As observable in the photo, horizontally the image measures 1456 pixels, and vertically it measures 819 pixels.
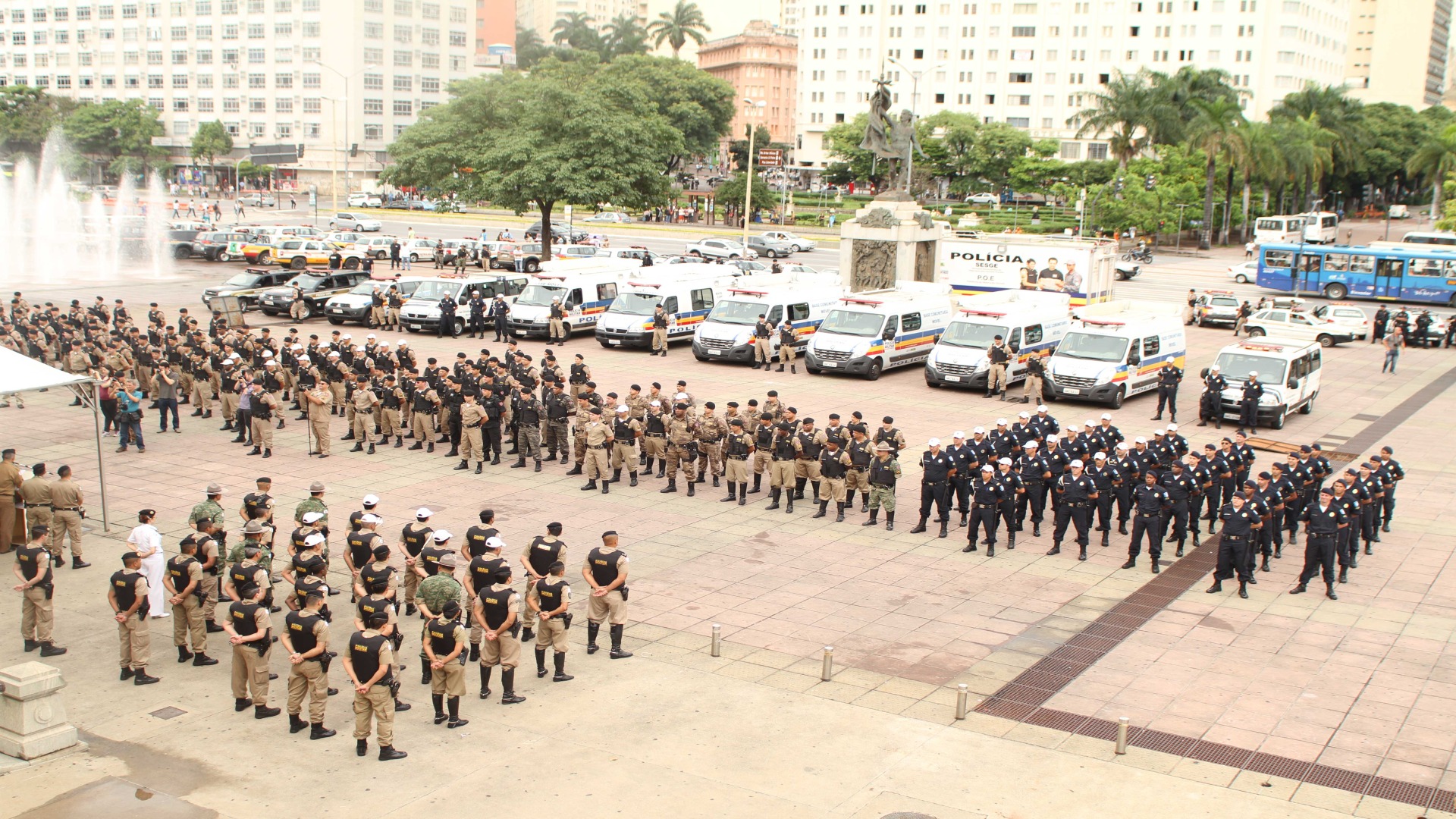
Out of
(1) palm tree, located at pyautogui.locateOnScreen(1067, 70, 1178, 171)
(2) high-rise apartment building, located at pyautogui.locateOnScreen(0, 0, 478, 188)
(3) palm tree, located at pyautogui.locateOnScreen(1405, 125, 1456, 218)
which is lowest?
(3) palm tree, located at pyautogui.locateOnScreen(1405, 125, 1456, 218)

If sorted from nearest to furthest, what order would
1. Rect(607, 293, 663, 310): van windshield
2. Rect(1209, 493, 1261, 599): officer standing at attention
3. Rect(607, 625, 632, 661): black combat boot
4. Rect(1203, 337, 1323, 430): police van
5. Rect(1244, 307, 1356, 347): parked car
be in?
Rect(607, 625, 632, 661): black combat boot
Rect(1209, 493, 1261, 599): officer standing at attention
Rect(1203, 337, 1323, 430): police van
Rect(607, 293, 663, 310): van windshield
Rect(1244, 307, 1356, 347): parked car

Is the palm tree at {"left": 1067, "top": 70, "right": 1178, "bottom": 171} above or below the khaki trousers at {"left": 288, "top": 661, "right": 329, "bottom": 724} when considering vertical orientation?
above

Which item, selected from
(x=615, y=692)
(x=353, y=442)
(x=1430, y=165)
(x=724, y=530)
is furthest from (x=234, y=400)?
(x=1430, y=165)

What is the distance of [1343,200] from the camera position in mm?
117375

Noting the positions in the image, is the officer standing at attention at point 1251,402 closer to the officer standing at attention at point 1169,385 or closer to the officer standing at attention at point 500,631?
the officer standing at attention at point 1169,385

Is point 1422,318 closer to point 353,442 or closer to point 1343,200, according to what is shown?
point 353,442

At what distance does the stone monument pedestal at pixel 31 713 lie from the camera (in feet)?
34.6

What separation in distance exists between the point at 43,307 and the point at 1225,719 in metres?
36.5

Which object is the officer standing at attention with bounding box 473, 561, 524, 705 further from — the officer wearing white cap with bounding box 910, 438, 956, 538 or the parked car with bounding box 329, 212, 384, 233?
Answer: the parked car with bounding box 329, 212, 384, 233

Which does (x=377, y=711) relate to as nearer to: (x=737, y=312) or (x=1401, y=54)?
(x=737, y=312)

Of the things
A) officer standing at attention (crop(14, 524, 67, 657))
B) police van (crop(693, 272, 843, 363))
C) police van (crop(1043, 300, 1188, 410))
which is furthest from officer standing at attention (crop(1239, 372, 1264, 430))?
officer standing at attention (crop(14, 524, 67, 657))

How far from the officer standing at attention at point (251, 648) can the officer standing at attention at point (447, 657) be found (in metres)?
1.47

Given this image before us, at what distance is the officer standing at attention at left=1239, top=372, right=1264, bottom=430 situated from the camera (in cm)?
2544

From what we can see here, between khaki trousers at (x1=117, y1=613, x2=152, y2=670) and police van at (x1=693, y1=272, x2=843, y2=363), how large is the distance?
20925 millimetres
